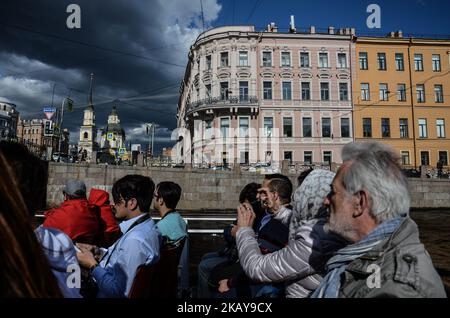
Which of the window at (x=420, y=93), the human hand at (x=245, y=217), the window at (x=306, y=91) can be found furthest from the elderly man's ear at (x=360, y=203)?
the window at (x=420, y=93)

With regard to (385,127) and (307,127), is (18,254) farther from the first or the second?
(385,127)

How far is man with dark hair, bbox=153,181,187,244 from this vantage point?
10.6 feet

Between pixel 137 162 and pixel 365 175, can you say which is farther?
pixel 137 162

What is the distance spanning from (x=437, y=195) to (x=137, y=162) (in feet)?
74.9

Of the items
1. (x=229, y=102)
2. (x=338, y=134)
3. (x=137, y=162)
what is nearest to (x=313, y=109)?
(x=338, y=134)

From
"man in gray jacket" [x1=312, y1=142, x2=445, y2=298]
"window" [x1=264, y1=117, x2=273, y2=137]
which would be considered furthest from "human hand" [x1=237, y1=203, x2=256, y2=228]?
"window" [x1=264, y1=117, x2=273, y2=137]

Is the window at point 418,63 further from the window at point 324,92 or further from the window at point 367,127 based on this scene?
the window at point 324,92

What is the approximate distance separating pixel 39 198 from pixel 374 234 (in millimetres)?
1507

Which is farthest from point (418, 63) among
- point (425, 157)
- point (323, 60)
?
point (323, 60)

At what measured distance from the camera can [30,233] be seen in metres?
0.69

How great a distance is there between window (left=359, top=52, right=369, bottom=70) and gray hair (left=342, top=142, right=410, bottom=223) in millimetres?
36195

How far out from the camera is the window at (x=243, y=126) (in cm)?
3148

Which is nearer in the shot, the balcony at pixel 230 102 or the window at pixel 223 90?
the balcony at pixel 230 102
